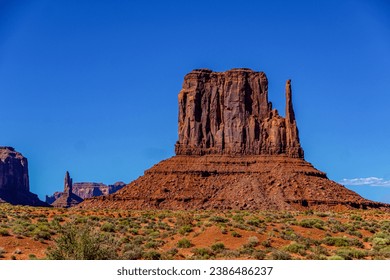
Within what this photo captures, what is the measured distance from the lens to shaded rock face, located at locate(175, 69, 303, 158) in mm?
→ 111188

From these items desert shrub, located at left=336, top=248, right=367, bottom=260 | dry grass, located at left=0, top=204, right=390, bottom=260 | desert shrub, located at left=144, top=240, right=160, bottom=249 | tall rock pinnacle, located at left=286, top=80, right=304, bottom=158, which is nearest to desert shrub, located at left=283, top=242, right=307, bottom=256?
dry grass, located at left=0, top=204, right=390, bottom=260

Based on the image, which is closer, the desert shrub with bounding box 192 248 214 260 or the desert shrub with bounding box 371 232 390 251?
the desert shrub with bounding box 192 248 214 260

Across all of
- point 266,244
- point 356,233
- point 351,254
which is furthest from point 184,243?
point 356,233

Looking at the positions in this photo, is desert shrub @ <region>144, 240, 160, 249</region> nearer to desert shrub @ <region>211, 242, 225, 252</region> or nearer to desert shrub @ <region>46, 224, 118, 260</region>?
desert shrub @ <region>211, 242, 225, 252</region>

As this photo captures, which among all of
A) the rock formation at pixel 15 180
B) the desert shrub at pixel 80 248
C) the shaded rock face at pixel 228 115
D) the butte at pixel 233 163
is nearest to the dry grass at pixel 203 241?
the desert shrub at pixel 80 248

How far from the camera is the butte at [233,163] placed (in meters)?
94.4

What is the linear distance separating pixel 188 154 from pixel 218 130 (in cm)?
778

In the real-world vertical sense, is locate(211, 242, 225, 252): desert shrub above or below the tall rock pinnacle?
below

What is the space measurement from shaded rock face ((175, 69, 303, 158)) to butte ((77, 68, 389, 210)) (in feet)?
0.57

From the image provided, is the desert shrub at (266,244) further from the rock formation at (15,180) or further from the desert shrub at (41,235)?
the rock formation at (15,180)

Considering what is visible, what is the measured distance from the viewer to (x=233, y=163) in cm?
10700

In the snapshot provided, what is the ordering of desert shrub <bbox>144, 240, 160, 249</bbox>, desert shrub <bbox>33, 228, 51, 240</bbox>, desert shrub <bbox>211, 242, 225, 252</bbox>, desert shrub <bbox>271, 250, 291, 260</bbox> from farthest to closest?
desert shrub <bbox>33, 228, 51, 240</bbox>
desert shrub <bbox>144, 240, 160, 249</bbox>
desert shrub <bbox>211, 242, 225, 252</bbox>
desert shrub <bbox>271, 250, 291, 260</bbox>

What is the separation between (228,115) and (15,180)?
3681 inches
